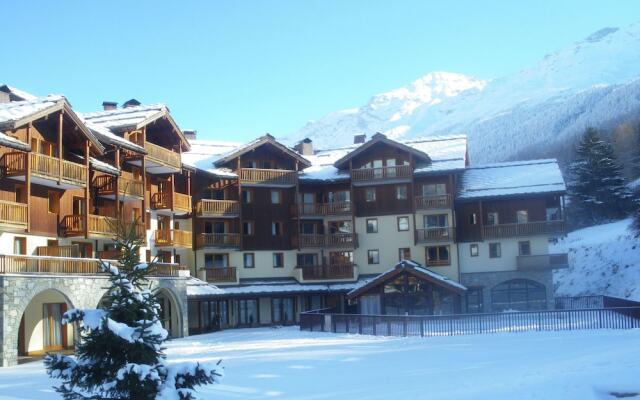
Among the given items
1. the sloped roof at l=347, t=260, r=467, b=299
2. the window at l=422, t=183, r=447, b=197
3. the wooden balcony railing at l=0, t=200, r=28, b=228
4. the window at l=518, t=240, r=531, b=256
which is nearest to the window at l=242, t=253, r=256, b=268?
the sloped roof at l=347, t=260, r=467, b=299

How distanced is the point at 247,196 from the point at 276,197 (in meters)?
2.29

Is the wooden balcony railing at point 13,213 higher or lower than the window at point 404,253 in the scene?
higher

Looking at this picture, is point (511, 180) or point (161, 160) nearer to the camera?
point (161, 160)

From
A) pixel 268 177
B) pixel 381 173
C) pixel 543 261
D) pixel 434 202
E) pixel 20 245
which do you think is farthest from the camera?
pixel 381 173

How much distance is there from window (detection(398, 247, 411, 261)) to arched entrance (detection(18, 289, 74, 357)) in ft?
81.1

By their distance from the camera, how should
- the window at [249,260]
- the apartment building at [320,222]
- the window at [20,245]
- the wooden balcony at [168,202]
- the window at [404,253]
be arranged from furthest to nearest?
1. the window at [404,253]
2. the window at [249,260]
3. the wooden balcony at [168,202]
4. the apartment building at [320,222]
5. the window at [20,245]

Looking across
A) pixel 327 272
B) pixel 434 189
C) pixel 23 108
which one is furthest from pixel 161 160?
pixel 434 189

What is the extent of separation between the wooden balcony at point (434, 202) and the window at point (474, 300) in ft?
20.0

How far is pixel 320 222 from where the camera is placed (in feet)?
181

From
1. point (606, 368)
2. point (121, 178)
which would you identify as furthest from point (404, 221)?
point (606, 368)

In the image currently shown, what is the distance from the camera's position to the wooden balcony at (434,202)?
51.5 m

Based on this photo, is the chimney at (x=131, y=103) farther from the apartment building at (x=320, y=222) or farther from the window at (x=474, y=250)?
the window at (x=474, y=250)

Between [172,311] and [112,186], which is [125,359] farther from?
[172,311]

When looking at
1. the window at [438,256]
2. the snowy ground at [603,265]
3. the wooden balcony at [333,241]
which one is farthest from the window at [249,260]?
the snowy ground at [603,265]
